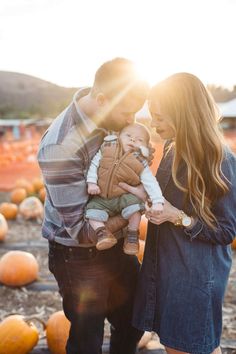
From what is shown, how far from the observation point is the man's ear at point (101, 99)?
2479mm

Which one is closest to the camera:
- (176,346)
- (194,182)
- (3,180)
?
(194,182)

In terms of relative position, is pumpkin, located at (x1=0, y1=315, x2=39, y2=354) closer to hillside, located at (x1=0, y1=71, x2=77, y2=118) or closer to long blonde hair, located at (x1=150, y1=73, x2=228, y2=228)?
long blonde hair, located at (x1=150, y1=73, x2=228, y2=228)

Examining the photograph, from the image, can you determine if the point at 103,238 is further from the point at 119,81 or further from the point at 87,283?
the point at 119,81

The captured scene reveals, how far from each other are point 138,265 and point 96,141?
996mm

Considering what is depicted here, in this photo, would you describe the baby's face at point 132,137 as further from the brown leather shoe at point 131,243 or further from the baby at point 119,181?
the brown leather shoe at point 131,243

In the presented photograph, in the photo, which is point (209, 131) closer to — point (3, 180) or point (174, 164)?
point (174, 164)

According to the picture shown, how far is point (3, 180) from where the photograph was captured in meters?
13.4

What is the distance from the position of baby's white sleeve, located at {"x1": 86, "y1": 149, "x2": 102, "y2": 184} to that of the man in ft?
0.09

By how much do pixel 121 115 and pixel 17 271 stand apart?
11.1ft

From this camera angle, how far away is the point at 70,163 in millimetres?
2424

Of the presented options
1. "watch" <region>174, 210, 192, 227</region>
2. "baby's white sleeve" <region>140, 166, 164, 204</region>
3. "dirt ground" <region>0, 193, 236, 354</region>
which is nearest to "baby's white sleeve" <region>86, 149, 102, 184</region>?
"baby's white sleeve" <region>140, 166, 164, 204</region>

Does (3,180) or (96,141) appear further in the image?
(3,180)

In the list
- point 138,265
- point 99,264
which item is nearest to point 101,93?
point 99,264

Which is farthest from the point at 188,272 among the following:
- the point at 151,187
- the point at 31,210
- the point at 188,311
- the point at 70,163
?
the point at 31,210
